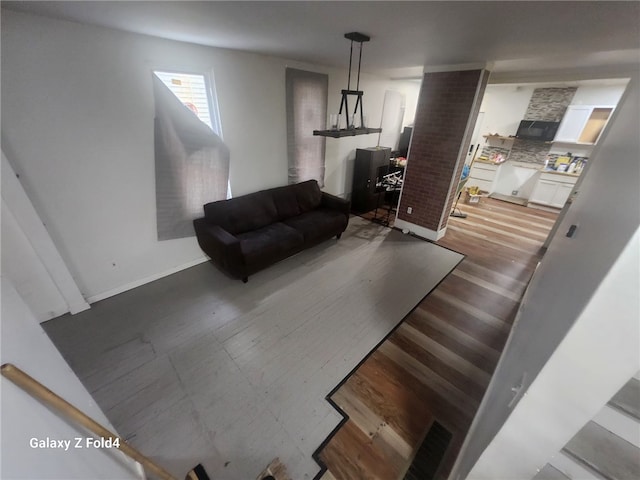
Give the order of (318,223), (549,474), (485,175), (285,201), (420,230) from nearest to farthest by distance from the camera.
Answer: (549,474), (318,223), (285,201), (420,230), (485,175)

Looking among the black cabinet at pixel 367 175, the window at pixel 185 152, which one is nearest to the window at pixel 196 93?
the window at pixel 185 152

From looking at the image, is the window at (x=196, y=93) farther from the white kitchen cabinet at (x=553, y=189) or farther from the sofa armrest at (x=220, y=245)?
the white kitchen cabinet at (x=553, y=189)

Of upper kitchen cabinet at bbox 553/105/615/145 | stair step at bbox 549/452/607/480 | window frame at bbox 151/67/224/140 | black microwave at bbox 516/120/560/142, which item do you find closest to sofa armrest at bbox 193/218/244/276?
window frame at bbox 151/67/224/140

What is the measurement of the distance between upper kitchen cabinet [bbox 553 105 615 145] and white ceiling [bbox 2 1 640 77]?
3.27 metres

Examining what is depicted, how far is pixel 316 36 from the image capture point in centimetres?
201

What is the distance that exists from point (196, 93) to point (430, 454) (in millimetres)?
3781

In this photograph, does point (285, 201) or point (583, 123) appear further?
point (583, 123)

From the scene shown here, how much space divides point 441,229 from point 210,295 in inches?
140

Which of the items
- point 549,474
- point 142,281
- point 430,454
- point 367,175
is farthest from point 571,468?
point 367,175

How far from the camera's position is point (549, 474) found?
2.66ft

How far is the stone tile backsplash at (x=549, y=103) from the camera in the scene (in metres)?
4.96

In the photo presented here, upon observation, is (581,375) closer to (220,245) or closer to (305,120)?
(220,245)

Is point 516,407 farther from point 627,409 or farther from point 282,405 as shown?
point 282,405

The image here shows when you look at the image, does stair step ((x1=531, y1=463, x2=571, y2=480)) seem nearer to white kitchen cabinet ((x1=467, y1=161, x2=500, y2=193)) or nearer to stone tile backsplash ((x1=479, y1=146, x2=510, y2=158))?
white kitchen cabinet ((x1=467, y1=161, x2=500, y2=193))
